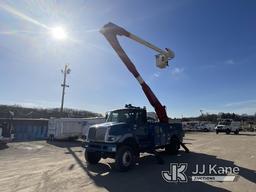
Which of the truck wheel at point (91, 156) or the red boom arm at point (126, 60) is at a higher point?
the red boom arm at point (126, 60)

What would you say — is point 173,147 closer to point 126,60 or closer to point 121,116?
point 121,116

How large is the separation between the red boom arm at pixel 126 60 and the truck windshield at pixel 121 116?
3425 mm

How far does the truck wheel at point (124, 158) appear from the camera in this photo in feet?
36.3

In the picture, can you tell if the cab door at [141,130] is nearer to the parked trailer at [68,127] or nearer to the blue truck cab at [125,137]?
the blue truck cab at [125,137]

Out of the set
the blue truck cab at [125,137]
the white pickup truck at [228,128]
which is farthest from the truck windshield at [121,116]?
the white pickup truck at [228,128]

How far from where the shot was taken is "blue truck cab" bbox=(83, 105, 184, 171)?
37.5 ft

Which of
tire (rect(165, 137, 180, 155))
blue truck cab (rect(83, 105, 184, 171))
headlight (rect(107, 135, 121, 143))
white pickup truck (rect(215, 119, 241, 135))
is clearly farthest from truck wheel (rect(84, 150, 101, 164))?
white pickup truck (rect(215, 119, 241, 135))

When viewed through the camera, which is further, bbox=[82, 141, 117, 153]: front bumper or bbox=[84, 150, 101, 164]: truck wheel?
bbox=[84, 150, 101, 164]: truck wheel

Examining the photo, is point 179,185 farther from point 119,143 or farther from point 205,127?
point 205,127

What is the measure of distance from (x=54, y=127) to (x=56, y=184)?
20928mm

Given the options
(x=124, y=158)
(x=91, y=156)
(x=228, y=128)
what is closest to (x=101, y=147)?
(x=124, y=158)

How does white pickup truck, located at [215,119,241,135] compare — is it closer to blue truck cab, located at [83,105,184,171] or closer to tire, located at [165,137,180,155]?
tire, located at [165,137,180,155]

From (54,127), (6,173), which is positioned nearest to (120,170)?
(6,173)

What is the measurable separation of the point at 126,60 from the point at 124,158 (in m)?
6.93
